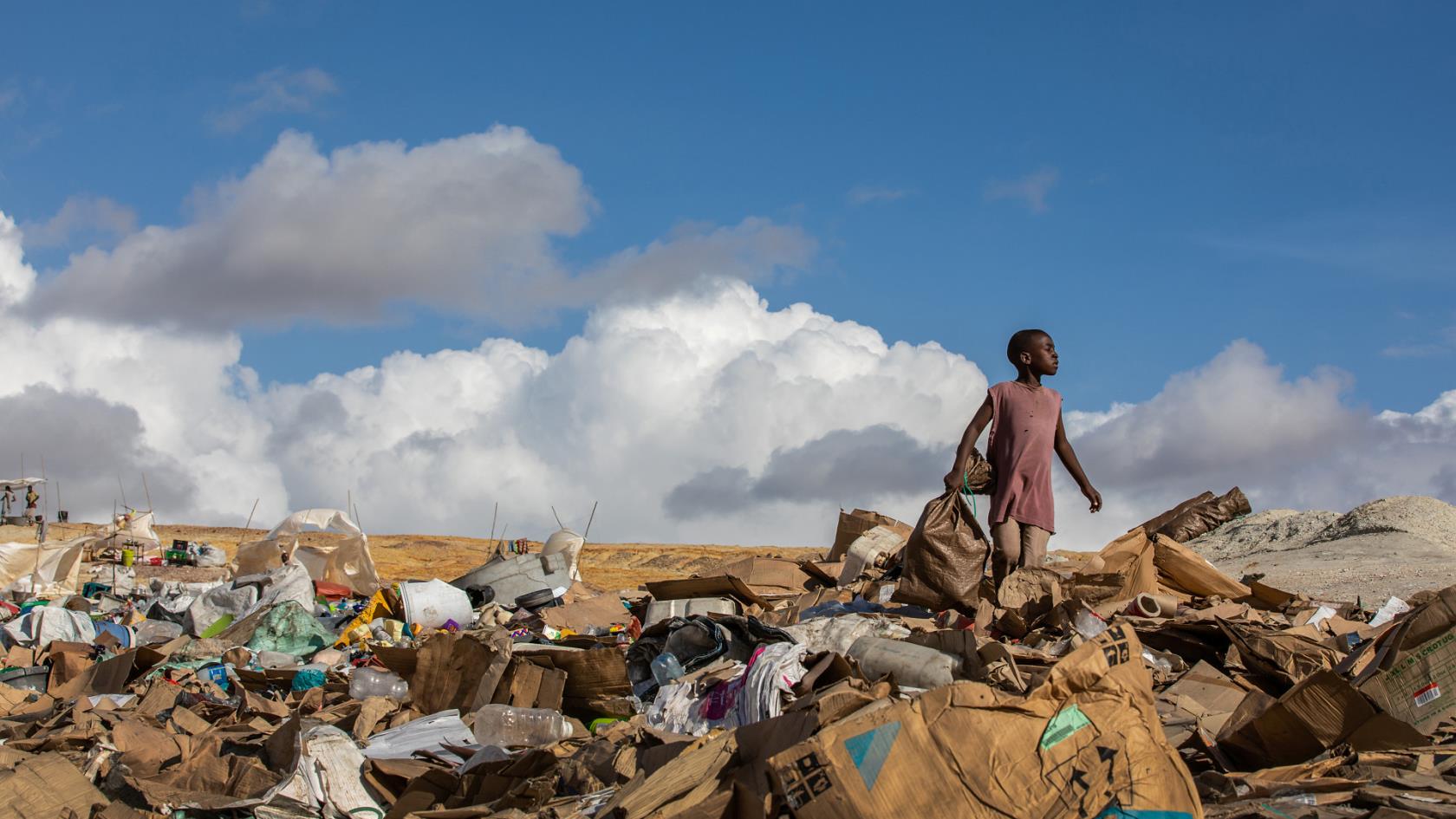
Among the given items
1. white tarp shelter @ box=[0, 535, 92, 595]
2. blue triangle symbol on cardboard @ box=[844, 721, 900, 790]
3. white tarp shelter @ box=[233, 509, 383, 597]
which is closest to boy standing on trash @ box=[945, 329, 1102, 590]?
blue triangle symbol on cardboard @ box=[844, 721, 900, 790]

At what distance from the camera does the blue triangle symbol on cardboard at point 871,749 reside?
2.81 meters

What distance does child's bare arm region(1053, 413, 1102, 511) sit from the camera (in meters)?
6.71

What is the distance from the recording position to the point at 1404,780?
3.21 metres

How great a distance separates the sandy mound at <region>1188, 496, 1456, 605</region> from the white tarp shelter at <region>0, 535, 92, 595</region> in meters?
13.0

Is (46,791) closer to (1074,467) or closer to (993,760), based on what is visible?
(993,760)

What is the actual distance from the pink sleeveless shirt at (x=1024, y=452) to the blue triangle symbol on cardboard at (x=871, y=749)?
12.2 feet

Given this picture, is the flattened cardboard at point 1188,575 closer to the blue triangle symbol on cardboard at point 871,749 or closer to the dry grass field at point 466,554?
the blue triangle symbol on cardboard at point 871,749

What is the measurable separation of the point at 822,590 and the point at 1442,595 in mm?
4341

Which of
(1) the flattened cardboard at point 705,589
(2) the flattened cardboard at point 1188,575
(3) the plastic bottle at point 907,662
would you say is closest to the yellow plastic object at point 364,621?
(1) the flattened cardboard at point 705,589

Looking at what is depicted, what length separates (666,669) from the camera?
17.4 feet

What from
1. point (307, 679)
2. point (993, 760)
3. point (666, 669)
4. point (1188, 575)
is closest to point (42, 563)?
point (307, 679)

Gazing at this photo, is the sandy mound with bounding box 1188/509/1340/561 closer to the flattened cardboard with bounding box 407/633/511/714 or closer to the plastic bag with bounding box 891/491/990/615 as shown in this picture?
the plastic bag with bounding box 891/491/990/615

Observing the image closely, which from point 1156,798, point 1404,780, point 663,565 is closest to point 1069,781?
point 1156,798

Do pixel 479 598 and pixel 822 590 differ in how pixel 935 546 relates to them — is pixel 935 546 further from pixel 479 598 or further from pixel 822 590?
pixel 479 598
